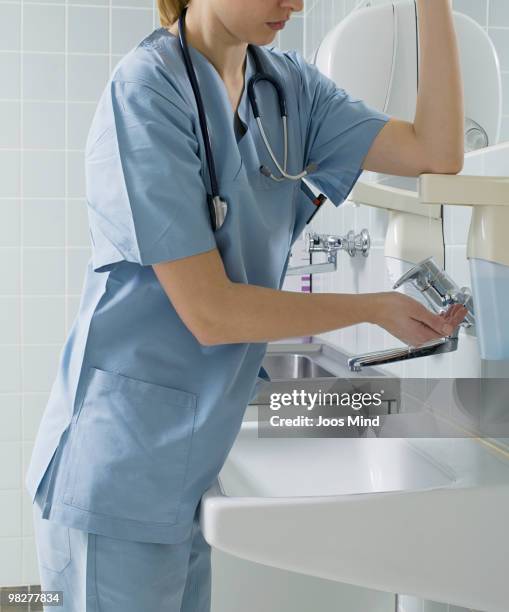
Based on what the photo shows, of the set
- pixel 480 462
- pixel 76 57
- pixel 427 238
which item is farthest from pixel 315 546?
pixel 76 57

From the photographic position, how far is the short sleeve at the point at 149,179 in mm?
866

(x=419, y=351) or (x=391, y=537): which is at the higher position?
(x=419, y=351)

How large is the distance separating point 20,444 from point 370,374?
1.49 m

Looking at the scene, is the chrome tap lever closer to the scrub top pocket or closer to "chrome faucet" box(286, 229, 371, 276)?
the scrub top pocket

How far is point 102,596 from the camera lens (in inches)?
37.1

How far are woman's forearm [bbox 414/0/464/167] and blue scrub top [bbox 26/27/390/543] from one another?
0.71 ft

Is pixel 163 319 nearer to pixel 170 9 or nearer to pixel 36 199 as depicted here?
pixel 170 9

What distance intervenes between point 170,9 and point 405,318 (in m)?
0.52

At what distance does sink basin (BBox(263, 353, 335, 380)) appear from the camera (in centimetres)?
206

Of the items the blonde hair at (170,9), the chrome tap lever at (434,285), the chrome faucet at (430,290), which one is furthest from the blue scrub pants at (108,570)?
the blonde hair at (170,9)

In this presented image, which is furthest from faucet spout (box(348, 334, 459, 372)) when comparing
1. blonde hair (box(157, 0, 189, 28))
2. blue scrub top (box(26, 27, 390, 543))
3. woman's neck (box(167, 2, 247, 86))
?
blonde hair (box(157, 0, 189, 28))

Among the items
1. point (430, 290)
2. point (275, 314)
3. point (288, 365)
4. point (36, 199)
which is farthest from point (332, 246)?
point (36, 199)

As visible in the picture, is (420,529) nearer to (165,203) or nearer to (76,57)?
(165,203)

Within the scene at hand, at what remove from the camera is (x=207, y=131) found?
0.94m
